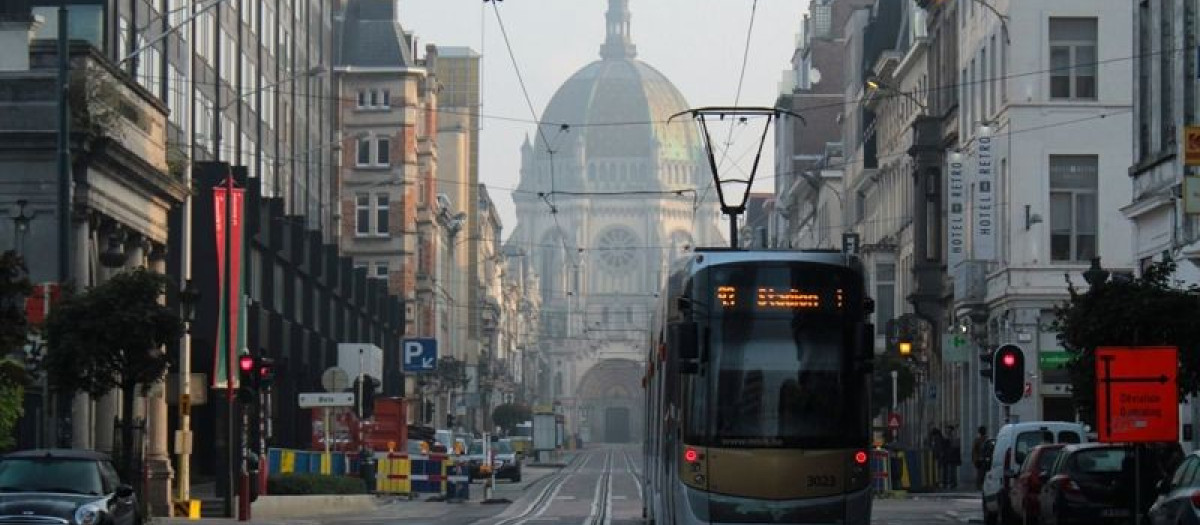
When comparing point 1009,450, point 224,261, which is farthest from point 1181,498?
point 224,261

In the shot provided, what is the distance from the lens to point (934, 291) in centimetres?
7006

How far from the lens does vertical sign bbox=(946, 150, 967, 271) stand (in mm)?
62188

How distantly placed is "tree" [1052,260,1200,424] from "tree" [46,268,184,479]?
40.9ft

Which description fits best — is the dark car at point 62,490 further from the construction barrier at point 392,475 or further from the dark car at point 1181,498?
the construction barrier at point 392,475

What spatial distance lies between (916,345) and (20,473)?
48.9 m

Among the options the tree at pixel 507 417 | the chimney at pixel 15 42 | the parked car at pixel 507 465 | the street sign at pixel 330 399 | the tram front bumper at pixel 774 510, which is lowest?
the tree at pixel 507 417

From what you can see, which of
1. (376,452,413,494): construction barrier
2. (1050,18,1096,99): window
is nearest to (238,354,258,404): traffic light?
(376,452,413,494): construction barrier

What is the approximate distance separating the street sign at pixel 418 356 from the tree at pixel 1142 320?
120 feet

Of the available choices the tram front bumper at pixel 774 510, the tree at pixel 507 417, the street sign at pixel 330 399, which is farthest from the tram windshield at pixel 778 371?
the tree at pixel 507 417

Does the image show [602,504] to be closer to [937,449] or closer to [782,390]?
[937,449]

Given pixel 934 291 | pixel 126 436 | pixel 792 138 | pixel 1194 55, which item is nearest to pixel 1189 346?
pixel 1194 55

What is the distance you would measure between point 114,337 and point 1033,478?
488 inches

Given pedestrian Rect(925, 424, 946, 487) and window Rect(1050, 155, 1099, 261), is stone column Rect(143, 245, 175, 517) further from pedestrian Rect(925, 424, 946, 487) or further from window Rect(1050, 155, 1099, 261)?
window Rect(1050, 155, 1099, 261)

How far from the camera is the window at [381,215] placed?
352 ft
